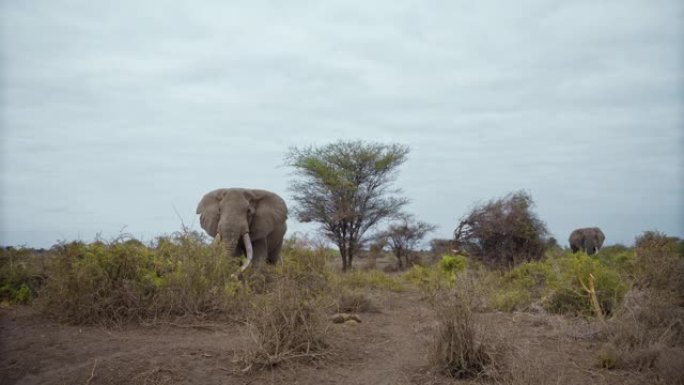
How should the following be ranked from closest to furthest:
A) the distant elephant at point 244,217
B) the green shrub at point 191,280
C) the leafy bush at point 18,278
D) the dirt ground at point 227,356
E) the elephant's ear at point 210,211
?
the dirt ground at point 227,356, the green shrub at point 191,280, the leafy bush at point 18,278, the distant elephant at point 244,217, the elephant's ear at point 210,211

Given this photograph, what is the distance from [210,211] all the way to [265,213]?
1336 mm

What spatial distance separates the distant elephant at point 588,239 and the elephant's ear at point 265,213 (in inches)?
643

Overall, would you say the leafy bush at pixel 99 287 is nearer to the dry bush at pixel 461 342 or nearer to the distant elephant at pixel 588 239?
the dry bush at pixel 461 342

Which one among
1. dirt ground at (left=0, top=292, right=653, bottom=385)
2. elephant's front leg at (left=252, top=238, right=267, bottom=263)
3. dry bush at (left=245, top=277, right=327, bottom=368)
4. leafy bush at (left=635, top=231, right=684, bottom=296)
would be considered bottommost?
dirt ground at (left=0, top=292, right=653, bottom=385)

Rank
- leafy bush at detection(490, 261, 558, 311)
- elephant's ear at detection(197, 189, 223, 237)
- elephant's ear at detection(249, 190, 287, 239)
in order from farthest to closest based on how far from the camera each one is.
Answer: elephant's ear at detection(249, 190, 287, 239), elephant's ear at detection(197, 189, 223, 237), leafy bush at detection(490, 261, 558, 311)

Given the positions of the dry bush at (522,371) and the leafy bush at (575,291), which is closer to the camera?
the dry bush at (522,371)

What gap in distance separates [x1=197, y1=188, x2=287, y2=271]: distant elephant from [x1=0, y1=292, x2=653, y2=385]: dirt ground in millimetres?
5290

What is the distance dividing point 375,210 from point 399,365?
16.4 meters

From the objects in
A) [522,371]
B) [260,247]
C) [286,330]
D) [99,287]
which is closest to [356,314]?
[286,330]

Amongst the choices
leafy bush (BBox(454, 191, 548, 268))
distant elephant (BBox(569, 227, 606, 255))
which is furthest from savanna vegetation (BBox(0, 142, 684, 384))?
distant elephant (BBox(569, 227, 606, 255))

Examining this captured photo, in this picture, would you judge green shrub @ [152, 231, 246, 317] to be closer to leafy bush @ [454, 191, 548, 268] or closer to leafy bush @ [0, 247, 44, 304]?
leafy bush @ [0, 247, 44, 304]

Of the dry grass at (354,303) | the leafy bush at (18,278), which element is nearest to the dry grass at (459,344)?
the dry grass at (354,303)

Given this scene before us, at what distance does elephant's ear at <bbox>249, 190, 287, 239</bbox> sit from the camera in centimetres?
1373

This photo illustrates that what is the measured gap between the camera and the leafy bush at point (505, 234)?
1725 centimetres
